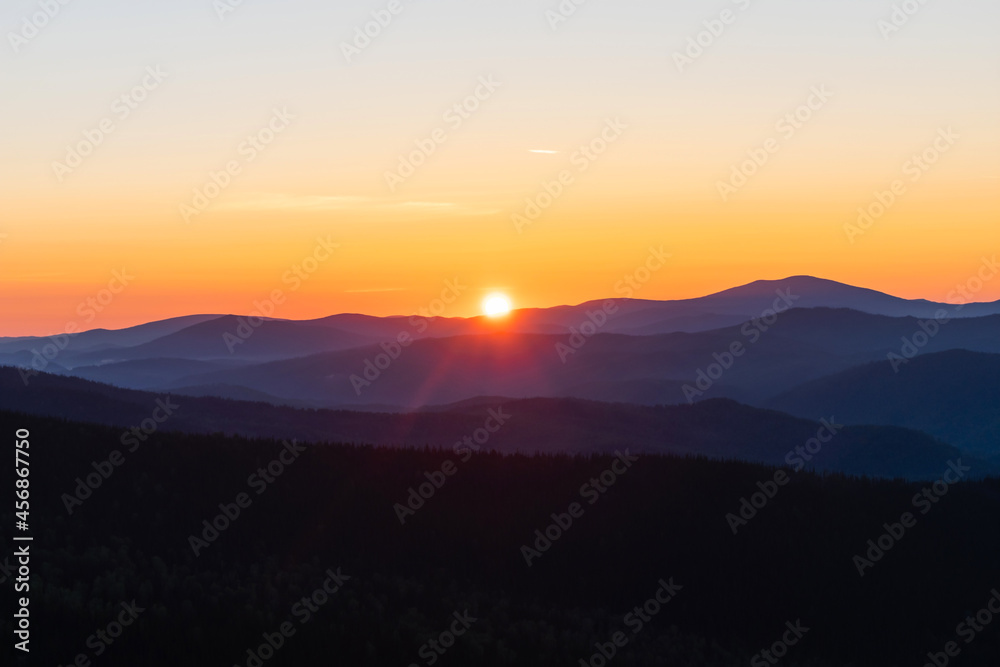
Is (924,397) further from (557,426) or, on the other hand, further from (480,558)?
(480,558)

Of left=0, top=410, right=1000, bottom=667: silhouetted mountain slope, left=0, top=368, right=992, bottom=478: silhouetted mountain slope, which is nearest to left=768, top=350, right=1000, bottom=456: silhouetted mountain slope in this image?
left=0, top=368, right=992, bottom=478: silhouetted mountain slope

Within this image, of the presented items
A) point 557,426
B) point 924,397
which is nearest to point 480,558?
point 557,426

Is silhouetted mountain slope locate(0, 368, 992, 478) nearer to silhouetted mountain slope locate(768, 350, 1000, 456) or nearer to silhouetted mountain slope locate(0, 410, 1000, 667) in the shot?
silhouetted mountain slope locate(768, 350, 1000, 456)

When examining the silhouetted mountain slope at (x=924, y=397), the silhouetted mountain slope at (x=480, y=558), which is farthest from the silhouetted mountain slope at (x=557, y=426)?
the silhouetted mountain slope at (x=480, y=558)

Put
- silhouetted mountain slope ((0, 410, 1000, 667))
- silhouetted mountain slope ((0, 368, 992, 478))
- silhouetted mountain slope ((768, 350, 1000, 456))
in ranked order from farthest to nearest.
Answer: silhouetted mountain slope ((768, 350, 1000, 456))
silhouetted mountain slope ((0, 368, 992, 478))
silhouetted mountain slope ((0, 410, 1000, 667))

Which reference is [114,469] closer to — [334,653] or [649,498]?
[334,653]

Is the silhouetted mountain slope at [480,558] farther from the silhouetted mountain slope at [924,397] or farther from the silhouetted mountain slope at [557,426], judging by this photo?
the silhouetted mountain slope at [924,397]
